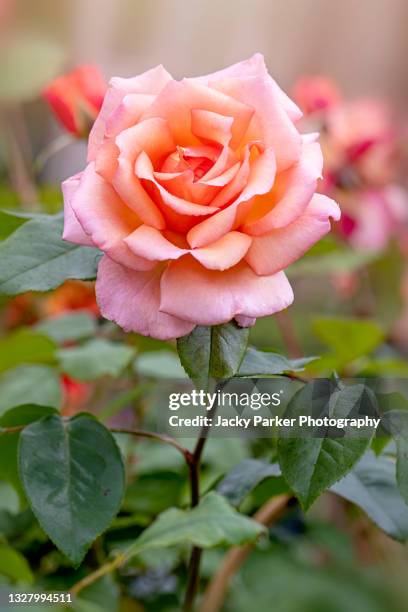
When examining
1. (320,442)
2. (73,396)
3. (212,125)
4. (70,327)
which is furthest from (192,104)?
(73,396)

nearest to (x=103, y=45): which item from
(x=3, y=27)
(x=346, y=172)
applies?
(x=3, y=27)

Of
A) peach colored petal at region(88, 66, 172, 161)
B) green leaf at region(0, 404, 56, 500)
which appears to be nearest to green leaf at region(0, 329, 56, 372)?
green leaf at region(0, 404, 56, 500)

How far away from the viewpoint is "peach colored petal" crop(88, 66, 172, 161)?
0.34m

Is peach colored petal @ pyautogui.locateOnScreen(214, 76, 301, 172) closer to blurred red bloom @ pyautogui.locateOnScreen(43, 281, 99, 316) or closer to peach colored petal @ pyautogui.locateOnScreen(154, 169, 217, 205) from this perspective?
peach colored petal @ pyautogui.locateOnScreen(154, 169, 217, 205)

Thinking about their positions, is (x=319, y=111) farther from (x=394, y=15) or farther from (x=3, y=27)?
(x=394, y=15)

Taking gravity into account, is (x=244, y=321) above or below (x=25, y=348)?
above

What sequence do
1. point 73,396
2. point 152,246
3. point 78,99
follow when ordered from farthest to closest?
point 73,396, point 78,99, point 152,246

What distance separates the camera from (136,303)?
0.32 metres

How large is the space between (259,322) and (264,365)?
0.62 metres

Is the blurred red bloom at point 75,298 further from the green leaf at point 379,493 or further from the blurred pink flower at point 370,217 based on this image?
the green leaf at point 379,493

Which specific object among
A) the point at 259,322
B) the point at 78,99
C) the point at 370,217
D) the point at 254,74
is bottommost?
the point at 259,322

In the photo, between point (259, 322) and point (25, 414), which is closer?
point (25, 414)

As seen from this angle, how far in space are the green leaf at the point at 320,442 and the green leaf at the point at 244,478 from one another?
2.9 inches

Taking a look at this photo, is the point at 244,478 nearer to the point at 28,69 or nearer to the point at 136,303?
the point at 136,303
